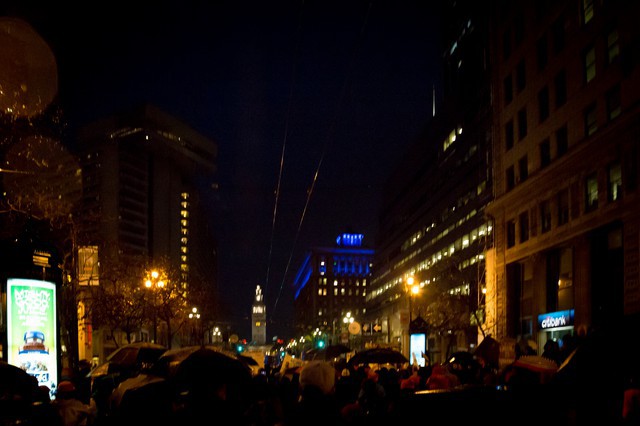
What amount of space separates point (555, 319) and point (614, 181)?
338 inches

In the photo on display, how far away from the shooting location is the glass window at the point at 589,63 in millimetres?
32500

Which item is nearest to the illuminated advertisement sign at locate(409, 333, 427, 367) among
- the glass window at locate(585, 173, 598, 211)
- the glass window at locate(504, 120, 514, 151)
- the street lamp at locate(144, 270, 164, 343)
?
the glass window at locate(585, 173, 598, 211)

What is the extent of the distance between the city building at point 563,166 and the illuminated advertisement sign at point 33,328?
840 inches

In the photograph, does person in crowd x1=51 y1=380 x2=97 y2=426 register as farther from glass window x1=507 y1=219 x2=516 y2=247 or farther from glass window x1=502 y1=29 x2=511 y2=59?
glass window x1=502 y1=29 x2=511 y2=59

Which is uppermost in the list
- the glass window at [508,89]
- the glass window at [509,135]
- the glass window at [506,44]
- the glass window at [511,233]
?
the glass window at [506,44]

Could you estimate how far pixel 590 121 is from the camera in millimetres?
33000

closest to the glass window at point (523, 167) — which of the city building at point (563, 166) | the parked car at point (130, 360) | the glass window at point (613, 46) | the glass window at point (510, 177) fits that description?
the city building at point (563, 166)

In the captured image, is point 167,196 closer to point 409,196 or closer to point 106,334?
point 409,196

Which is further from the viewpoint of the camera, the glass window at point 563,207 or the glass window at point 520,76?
the glass window at point 520,76

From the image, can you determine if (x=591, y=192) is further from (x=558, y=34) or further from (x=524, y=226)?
(x=558, y=34)

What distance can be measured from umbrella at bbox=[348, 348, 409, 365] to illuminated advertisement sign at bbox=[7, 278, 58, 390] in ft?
31.2

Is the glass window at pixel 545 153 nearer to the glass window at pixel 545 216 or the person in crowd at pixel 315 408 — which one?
the glass window at pixel 545 216

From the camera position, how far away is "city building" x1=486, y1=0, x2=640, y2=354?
29.6 m

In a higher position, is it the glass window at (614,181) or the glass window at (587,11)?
the glass window at (587,11)
